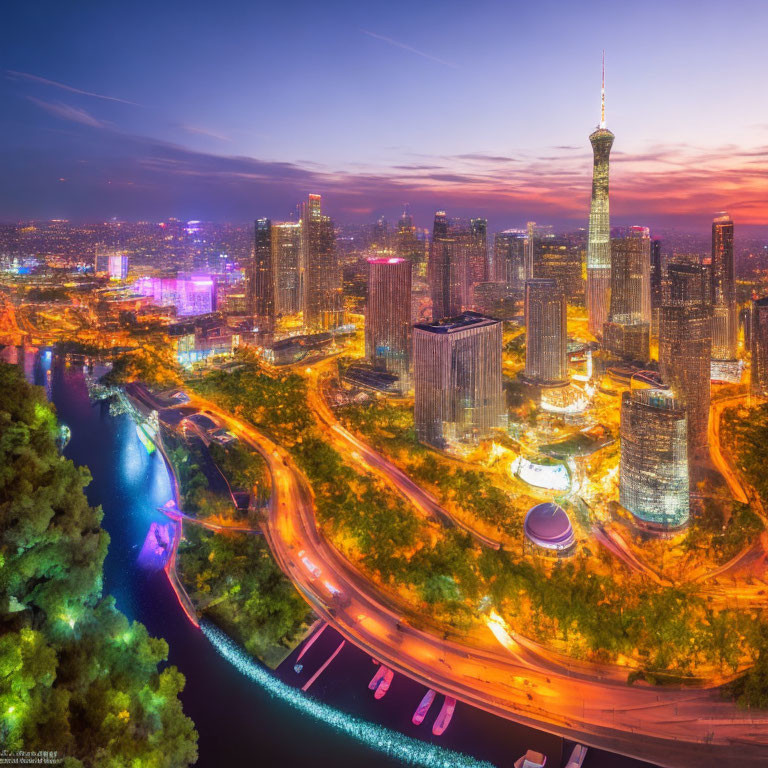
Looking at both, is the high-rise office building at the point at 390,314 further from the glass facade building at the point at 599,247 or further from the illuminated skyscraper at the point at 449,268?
the glass facade building at the point at 599,247

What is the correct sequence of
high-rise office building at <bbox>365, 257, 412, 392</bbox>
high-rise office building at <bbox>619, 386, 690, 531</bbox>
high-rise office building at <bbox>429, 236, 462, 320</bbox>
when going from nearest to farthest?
high-rise office building at <bbox>619, 386, 690, 531</bbox>
high-rise office building at <bbox>365, 257, 412, 392</bbox>
high-rise office building at <bbox>429, 236, 462, 320</bbox>

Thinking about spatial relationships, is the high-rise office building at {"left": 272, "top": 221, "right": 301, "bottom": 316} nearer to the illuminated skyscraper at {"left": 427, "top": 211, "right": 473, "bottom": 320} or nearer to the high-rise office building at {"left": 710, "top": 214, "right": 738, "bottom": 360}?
the illuminated skyscraper at {"left": 427, "top": 211, "right": 473, "bottom": 320}

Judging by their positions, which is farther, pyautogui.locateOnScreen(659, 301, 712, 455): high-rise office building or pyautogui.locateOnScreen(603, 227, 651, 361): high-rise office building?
pyautogui.locateOnScreen(603, 227, 651, 361): high-rise office building

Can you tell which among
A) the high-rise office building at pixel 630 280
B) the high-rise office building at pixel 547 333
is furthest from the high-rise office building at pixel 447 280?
the high-rise office building at pixel 547 333

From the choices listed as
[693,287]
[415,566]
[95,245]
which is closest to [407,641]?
[415,566]

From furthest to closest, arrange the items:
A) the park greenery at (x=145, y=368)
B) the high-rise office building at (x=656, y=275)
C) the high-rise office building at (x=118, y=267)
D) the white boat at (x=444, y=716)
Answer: the high-rise office building at (x=118, y=267)
the high-rise office building at (x=656, y=275)
the park greenery at (x=145, y=368)
the white boat at (x=444, y=716)

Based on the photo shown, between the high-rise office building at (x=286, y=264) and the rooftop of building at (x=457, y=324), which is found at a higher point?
the high-rise office building at (x=286, y=264)

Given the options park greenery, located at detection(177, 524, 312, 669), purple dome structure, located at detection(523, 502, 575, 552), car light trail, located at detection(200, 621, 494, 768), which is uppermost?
purple dome structure, located at detection(523, 502, 575, 552)

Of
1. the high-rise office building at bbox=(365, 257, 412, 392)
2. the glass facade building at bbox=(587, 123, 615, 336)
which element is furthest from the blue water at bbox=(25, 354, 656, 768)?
the glass facade building at bbox=(587, 123, 615, 336)
